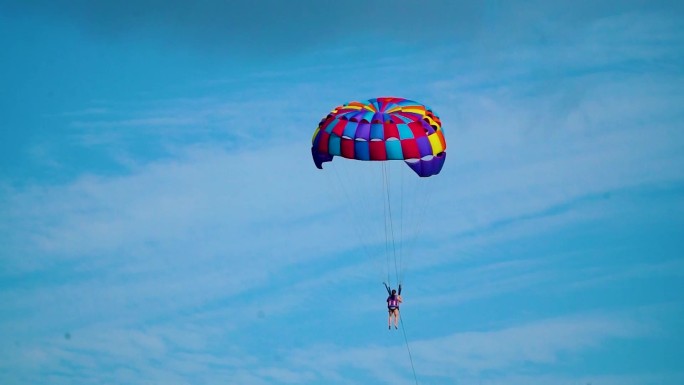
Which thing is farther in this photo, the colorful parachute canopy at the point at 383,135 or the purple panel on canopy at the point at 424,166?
the purple panel on canopy at the point at 424,166

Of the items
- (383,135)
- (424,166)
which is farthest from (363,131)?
(424,166)

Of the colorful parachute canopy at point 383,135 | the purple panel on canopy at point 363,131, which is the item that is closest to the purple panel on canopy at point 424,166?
the colorful parachute canopy at point 383,135

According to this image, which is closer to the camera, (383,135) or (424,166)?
(383,135)

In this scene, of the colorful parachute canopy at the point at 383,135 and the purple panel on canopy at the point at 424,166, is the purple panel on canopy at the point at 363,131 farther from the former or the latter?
the purple panel on canopy at the point at 424,166

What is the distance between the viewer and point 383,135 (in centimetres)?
5972

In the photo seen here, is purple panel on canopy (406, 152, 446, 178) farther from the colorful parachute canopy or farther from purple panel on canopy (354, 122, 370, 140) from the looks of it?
purple panel on canopy (354, 122, 370, 140)

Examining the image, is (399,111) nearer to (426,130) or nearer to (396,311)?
(426,130)

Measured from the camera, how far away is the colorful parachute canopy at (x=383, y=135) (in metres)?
59.8

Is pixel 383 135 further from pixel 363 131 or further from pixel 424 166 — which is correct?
pixel 424 166

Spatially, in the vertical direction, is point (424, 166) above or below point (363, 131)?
below

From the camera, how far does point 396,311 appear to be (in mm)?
60219

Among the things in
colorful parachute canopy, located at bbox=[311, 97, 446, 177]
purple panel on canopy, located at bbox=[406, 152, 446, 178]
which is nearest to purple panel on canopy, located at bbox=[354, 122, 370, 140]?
colorful parachute canopy, located at bbox=[311, 97, 446, 177]

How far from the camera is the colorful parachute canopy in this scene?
5981 cm

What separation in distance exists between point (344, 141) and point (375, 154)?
142 centimetres
